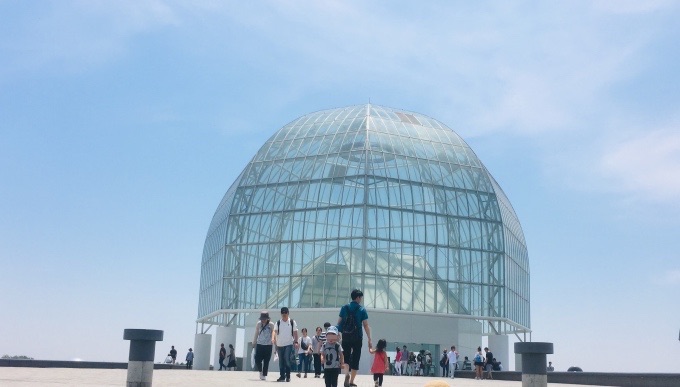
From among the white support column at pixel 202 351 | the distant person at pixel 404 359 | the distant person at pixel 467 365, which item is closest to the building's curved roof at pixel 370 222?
the distant person at pixel 467 365

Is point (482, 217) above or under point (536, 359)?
above

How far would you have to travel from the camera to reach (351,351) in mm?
15734

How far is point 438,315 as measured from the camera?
1987 inches

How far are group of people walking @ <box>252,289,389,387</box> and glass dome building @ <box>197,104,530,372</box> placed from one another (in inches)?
797

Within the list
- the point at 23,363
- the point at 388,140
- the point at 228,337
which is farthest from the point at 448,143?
the point at 23,363

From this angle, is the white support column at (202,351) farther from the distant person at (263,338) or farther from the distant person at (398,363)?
the distant person at (263,338)

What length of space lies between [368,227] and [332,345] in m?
34.3

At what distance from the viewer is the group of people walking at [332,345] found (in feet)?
50.0

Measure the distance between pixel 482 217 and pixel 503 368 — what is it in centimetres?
1045

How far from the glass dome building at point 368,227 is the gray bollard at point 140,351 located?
113 feet


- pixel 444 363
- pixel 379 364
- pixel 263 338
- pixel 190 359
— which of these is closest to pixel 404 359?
pixel 444 363

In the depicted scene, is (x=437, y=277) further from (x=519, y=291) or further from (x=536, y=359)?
(x=536, y=359)

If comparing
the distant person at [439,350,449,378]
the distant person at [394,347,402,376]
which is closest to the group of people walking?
the distant person at [394,347,402,376]

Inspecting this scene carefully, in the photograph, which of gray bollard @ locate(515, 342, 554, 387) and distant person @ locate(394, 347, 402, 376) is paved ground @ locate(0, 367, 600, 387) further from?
A: distant person @ locate(394, 347, 402, 376)
